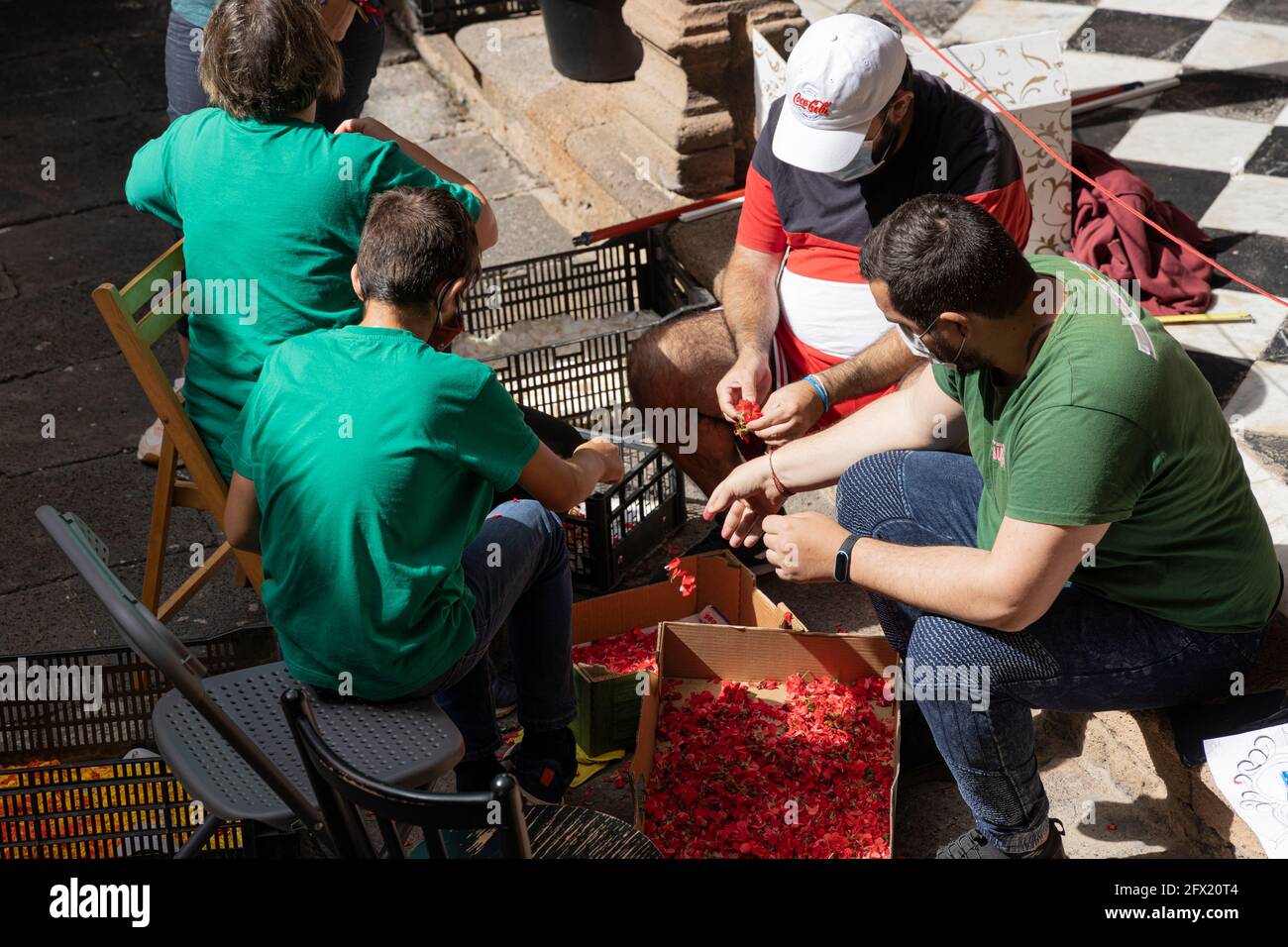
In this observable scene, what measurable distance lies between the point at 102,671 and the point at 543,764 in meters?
0.95

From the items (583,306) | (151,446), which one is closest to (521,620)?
(583,306)

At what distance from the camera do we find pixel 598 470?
2.77 meters

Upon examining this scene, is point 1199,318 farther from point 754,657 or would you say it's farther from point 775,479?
point 754,657

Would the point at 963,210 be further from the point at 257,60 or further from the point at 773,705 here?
the point at 257,60

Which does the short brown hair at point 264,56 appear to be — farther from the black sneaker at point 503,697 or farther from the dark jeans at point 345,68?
the black sneaker at point 503,697

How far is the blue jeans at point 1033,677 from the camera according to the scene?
2449 mm

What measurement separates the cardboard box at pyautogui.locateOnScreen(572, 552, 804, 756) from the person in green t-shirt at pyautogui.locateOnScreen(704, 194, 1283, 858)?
50 centimetres

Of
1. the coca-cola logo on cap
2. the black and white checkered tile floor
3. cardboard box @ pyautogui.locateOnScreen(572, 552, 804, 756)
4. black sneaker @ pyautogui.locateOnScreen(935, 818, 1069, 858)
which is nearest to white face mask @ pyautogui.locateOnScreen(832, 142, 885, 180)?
the coca-cola logo on cap

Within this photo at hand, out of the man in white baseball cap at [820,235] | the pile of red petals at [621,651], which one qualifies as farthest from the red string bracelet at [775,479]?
the pile of red petals at [621,651]

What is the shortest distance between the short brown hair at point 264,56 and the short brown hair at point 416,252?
1.99 ft

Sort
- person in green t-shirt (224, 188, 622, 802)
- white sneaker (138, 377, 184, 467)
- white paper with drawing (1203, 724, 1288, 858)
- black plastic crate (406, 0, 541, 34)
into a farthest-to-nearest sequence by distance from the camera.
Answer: black plastic crate (406, 0, 541, 34), white sneaker (138, 377, 184, 467), white paper with drawing (1203, 724, 1288, 858), person in green t-shirt (224, 188, 622, 802)

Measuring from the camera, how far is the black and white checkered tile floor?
12.6 ft

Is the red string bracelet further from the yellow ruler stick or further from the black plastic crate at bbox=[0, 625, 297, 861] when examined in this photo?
the yellow ruler stick
